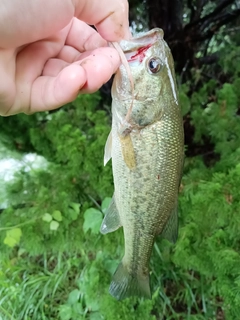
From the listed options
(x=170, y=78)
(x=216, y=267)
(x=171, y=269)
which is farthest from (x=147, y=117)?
(x=171, y=269)

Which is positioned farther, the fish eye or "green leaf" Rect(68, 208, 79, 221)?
"green leaf" Rect(68, 208, 79, 221)

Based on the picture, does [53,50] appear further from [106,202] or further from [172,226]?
[106,202]

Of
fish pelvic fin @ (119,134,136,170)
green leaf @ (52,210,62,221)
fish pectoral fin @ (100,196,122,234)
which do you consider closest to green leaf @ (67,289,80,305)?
green leaf @ (52,210,62,221)

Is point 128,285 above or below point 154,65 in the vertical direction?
below

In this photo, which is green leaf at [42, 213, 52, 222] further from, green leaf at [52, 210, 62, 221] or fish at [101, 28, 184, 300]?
fish at [101, 28, 184, 300]

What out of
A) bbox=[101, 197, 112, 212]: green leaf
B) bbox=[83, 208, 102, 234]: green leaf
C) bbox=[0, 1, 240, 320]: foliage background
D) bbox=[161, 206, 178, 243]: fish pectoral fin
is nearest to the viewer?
bbox=[161, 206, 178, 243]: fish pectoral fin

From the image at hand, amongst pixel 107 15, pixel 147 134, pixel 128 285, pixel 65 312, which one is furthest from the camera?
pixel 65 312

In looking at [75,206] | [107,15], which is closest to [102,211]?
[75,206]
